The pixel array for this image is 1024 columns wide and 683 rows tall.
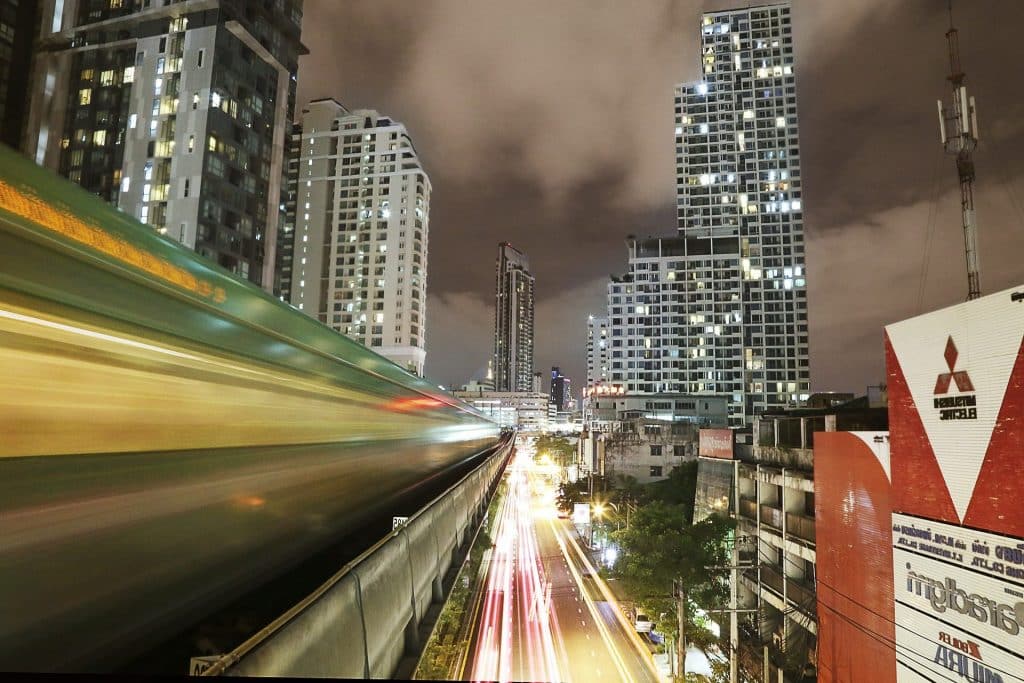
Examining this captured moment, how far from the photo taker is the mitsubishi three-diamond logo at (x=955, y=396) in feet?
27.5

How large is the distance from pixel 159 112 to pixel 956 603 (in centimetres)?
3449

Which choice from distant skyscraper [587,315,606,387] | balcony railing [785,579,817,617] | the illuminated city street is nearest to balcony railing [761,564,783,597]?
balcony railing [785,579,817,617]

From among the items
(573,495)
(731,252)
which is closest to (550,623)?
(573,495)

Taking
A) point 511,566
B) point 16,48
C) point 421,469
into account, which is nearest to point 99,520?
point 421,469

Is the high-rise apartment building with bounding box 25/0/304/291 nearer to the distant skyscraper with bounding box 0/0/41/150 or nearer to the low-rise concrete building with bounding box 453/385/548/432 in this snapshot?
the distant skyscraper with bounding box 0/0/41/150

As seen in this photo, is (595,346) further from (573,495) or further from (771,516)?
(771,516)

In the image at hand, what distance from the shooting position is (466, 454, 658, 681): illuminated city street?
16484 millimetres

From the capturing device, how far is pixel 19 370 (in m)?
1.58

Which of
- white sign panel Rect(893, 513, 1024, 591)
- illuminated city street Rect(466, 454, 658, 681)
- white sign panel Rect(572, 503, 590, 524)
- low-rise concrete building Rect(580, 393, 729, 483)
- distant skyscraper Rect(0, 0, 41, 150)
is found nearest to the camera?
white sign panel Rect(893, 513, 1024, 591)

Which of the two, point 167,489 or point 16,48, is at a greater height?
point 16,48

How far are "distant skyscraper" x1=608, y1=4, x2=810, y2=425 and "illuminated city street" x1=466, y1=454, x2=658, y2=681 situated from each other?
36.7 m

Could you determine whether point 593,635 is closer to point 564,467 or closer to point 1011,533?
point 1011,533

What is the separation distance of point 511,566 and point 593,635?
745cm

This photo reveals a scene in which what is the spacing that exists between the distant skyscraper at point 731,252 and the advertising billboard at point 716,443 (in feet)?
136
